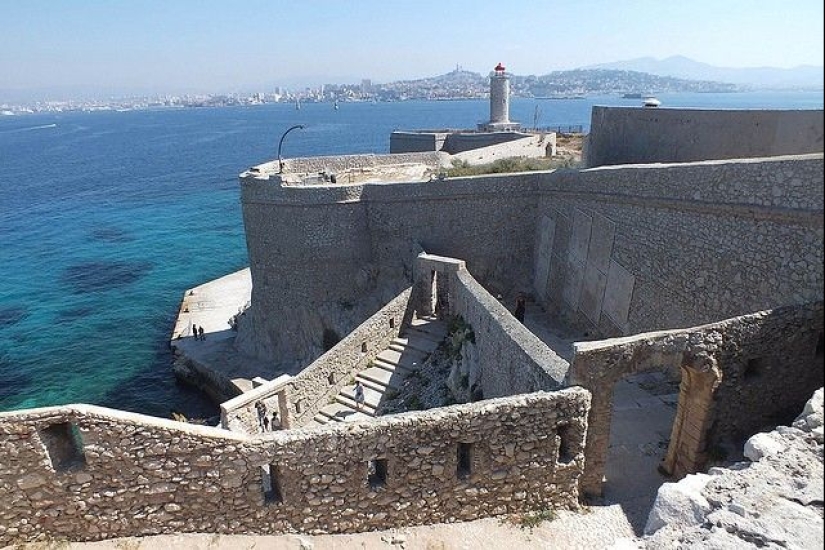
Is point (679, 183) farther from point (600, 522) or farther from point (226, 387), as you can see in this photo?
point (226, 387)

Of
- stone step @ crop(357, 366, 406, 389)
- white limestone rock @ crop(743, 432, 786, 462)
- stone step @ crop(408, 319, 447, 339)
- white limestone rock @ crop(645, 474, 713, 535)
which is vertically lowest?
stone step @ crop(357, 366, 406, 389)

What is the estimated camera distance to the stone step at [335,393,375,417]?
13953 millimetres

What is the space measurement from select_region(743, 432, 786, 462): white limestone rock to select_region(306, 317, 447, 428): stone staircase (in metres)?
8.54

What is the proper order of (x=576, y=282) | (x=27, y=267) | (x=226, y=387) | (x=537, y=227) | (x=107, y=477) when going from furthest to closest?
(x=27, y=267) → (x=226, y=387) → (x=537, y=227) → (x=576, y=282) → (x=107, y=477)

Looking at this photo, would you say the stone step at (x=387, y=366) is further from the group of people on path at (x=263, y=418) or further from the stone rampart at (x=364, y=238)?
the stone rampart at (x=364, y=238)

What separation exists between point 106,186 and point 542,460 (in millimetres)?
77671

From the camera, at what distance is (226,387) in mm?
23391

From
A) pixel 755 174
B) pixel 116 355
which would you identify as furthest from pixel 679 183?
pixel 116 355

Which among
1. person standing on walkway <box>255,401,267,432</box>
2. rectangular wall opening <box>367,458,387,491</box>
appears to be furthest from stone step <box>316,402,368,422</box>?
rectangular wall opening <box>367,458,387,491</box>

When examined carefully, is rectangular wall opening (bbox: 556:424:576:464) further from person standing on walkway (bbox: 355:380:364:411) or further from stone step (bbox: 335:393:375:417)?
person standing on walkway (bbox: 355:380:364:411)

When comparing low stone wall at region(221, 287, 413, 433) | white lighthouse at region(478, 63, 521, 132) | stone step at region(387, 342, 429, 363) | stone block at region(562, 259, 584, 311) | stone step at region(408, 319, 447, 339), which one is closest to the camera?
low stone wall at region(221, 287, 413, 433)

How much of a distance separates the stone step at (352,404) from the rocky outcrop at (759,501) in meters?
8.56

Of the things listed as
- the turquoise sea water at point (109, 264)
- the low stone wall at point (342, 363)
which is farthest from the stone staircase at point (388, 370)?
the turquoise sea water at point (109, 264)

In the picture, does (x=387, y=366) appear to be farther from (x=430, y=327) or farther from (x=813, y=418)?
(x=813, y=418)
